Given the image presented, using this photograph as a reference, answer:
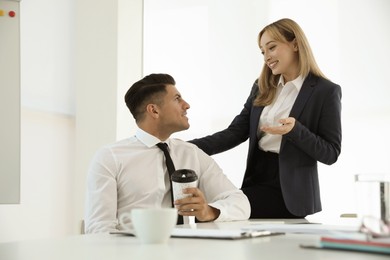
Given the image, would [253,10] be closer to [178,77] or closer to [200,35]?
[200,35]

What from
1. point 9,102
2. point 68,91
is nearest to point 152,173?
point 9,102

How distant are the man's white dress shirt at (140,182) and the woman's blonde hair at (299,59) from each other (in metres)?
0.62

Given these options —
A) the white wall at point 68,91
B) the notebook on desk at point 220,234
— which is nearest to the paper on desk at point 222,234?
the notebook on desk at point 220,234

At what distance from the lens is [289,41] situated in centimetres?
284

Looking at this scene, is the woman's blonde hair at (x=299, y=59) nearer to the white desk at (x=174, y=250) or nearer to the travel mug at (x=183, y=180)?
the travel mug at (x=183, y=180)

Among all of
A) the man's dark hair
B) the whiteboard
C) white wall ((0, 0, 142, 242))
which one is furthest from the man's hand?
white wall ((0, 0, 142, 242))

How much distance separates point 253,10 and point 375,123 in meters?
1.17

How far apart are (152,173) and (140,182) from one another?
7 cm

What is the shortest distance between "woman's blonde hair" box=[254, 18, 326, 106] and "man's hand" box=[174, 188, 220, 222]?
3.38 feet

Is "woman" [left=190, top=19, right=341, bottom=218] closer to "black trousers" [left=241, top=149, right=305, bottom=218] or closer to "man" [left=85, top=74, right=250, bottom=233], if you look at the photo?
"black trousers" [left=241, top=149, right=305, bottom=218]

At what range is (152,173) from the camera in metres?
2.20

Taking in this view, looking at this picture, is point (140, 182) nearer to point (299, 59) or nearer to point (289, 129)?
point (289, 129)

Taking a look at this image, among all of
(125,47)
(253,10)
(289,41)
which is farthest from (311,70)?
(125,47)

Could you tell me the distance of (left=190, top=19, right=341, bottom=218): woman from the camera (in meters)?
2.61
